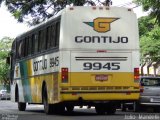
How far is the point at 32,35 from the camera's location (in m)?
22.9

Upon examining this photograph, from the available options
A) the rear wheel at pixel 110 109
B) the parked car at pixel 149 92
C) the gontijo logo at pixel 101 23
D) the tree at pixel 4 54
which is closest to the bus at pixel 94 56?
the gontijo logo at pixel 101 23

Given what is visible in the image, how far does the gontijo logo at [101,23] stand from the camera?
1895 centimetres

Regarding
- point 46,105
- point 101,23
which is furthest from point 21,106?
point 101,23

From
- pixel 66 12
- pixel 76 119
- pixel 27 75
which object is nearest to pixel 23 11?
pixel 27 75

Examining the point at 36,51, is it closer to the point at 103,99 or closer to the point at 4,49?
the point at 103,99

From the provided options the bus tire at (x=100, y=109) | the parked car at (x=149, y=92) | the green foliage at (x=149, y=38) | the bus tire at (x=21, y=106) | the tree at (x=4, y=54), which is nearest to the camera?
the bus tire at (x=100, y=109)

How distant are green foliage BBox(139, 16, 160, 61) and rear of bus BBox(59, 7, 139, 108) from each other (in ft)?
65.1

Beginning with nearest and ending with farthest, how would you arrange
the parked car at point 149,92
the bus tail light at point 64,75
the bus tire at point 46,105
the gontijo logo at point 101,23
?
the bus tail light at point 64,75, the gontijo logo at point 101,23, the bus tire at point 46,105, the parked car at point 149,92

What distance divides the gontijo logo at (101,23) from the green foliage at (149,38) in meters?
20.0

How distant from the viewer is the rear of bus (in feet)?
61.4

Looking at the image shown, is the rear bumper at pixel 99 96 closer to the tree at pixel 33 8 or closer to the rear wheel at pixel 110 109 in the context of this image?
the rear wheel at pixel 110 109

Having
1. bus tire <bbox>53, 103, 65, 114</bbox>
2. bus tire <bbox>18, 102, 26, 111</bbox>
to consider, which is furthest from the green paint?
bus tire <bbox>53, 103, 65, 114</bbox>

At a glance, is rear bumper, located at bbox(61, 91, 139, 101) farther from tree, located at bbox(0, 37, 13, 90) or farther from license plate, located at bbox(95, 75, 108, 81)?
tree, located at bbox(0, 37, 13, 90)

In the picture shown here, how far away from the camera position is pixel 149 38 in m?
40.9
